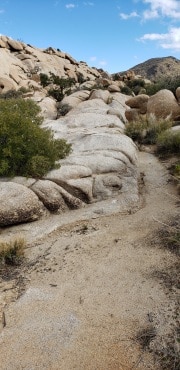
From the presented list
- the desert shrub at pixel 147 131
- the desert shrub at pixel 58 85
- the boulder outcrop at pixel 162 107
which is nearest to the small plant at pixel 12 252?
the desert shrub at pixel 147 131

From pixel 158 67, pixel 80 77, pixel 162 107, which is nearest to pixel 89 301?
pixel 162 107

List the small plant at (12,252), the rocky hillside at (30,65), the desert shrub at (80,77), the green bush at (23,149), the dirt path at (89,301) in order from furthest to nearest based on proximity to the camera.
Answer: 1. the desert shrub at (80,77)
2. the rocky hillside at (30,65)
3. the green bush at (23,149)
4. the small plant at (12,252)
5. the dirt path at (89,301)

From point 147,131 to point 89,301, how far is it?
10.1m

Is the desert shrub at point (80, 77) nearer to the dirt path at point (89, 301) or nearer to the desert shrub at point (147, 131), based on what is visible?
the desert shrub at point (147, 131)

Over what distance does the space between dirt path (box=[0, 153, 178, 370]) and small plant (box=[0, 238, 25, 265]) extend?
0.20m

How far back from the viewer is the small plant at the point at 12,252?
6.40m

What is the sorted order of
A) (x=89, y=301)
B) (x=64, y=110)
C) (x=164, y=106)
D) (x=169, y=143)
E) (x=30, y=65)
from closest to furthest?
(x=89, y=301) → (x=169, y=143) → (x=164, y=106) → (x=64, y=110) → (x=30, y=65)

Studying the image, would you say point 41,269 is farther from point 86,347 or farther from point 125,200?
point 125,200

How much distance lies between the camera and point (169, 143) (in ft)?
40.1

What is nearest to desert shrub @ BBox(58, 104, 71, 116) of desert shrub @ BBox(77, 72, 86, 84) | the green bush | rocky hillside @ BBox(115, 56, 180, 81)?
the green bush

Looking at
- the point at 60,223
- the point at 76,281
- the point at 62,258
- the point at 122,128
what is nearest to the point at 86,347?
the point at 76,281

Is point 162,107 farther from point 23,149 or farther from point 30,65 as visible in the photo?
point 30,65

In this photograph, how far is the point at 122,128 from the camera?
14.4 m

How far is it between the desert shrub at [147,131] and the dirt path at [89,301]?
6.72 m
